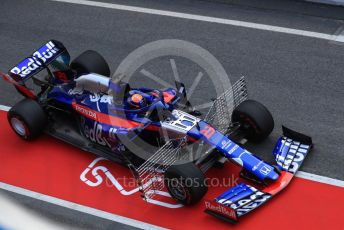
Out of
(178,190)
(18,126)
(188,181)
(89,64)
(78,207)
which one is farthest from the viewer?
(89,64)

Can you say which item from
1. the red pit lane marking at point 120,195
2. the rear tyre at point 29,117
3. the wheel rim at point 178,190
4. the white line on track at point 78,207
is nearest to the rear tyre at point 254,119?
the red pit lane marking at point 120,195

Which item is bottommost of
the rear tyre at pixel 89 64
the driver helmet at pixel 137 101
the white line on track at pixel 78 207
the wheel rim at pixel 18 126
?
the white line on track at pixel 78 207

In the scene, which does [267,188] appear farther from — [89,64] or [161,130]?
[89,64]

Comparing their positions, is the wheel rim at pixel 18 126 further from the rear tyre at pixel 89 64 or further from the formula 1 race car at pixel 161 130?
the rear tyre at pixel 89 64

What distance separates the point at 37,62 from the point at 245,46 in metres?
4.53

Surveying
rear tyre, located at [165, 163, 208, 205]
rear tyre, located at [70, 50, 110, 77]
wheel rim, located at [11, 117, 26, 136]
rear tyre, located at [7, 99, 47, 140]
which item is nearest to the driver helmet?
rear tyre, located at [165, 163, 208, 205]

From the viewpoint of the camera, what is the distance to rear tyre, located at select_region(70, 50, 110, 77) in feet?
33.9

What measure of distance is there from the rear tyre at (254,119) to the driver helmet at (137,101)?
149cm

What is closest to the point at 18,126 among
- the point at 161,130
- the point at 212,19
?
the point at 161,130

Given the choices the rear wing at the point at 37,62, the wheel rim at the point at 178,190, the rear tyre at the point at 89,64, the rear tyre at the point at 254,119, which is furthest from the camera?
the rear tyre at the point at 89,64

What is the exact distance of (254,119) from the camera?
8.91 metres

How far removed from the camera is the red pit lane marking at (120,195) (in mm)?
7977

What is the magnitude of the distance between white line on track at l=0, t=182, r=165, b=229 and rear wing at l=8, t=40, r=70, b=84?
1995 millimetres

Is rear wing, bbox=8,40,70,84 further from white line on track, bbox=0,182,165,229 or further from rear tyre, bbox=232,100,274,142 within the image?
rear tyre, bbox=232,100,274,142
